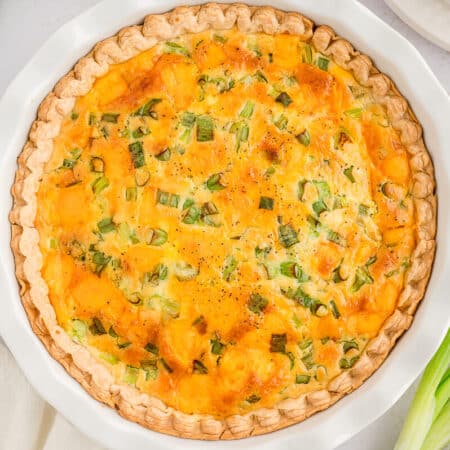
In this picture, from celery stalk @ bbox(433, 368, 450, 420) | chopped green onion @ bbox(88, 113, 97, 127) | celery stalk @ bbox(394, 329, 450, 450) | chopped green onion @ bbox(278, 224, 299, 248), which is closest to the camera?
chopped green onion @ bbox(278, 224, 299, 248)

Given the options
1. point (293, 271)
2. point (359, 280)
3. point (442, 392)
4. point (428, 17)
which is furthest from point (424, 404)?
point (428, 17)

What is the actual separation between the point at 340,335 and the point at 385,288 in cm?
21

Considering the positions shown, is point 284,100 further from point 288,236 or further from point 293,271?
point 293,271

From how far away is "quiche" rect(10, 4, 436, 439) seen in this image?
2.77 m

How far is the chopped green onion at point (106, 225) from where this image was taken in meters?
2.80

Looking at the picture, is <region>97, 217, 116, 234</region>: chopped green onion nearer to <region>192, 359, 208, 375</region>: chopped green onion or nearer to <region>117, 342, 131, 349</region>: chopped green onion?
<region>117, 342, 131, 349</region>: chopped green onion

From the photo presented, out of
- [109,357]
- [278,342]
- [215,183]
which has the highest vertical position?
[215,183]

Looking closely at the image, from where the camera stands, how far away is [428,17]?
311 cm

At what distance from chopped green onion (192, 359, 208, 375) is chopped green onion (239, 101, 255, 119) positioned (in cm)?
78

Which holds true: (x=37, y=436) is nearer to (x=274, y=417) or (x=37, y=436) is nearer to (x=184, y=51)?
(x=274, y=417)

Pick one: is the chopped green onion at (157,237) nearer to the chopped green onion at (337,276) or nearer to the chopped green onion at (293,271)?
the chopped green onion at (293,271)

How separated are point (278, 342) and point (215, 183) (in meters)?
0.53

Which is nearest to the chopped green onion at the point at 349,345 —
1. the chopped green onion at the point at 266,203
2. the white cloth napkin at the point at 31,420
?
the chopped green onion at the point at 266,203

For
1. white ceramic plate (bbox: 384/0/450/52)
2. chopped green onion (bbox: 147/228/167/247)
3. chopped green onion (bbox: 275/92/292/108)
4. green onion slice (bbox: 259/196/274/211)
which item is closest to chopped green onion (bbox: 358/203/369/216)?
green onion slice (bbox: 259/196/274/211)
